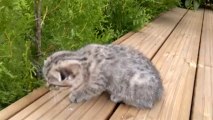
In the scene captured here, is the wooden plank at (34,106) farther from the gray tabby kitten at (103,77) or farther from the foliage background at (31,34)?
the foliage background at (31,34)

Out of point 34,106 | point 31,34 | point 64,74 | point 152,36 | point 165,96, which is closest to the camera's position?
point 34,106

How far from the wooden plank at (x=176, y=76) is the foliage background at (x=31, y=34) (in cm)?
57

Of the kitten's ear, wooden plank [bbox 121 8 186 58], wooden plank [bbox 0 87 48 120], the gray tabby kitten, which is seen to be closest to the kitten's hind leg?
the gray tabby kitten

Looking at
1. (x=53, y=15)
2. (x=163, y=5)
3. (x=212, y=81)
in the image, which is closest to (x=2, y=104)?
(x=53, y=15)

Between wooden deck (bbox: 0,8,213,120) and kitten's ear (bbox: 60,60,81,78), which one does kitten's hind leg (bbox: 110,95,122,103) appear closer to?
wooden deck (bbox: 0,8,213,120)

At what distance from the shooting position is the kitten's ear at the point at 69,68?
2117 millimetres

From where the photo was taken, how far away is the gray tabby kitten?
2150mm

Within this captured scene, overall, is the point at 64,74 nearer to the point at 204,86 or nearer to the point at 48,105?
the point at 48,105

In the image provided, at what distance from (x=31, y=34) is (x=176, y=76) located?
1.07 meters

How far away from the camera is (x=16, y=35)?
235 centimetres

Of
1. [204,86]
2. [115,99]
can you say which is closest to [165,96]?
[115,99]

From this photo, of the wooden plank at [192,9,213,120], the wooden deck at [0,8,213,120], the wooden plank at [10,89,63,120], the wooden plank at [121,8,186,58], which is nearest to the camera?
the wooden plank at [10,89,63,120]

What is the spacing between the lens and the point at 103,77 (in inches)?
85.6

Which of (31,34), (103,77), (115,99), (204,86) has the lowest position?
(204,86)
